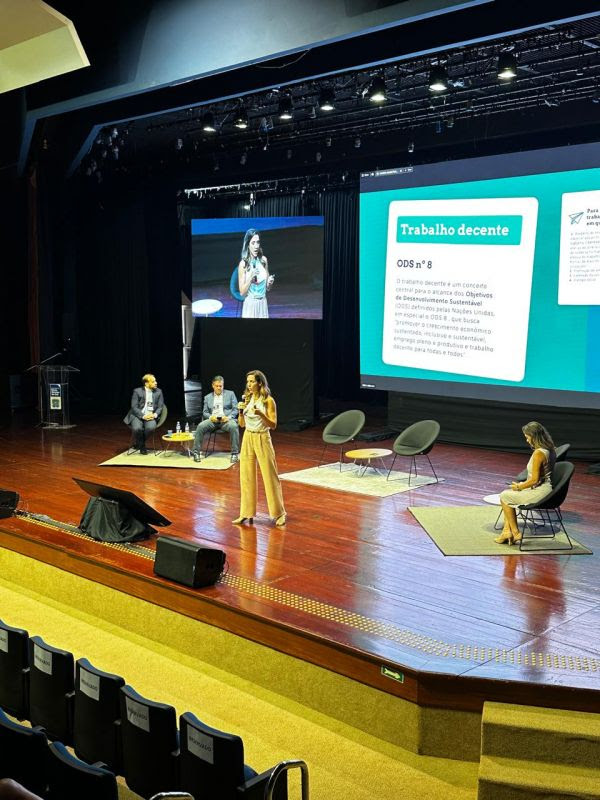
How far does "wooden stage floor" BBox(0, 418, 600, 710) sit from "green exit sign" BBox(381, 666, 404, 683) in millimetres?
12

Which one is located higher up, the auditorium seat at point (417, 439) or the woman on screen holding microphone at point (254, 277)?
the woman on screen holding microphone at point (254, 277)

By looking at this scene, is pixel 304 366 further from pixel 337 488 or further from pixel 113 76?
pixel 113 76

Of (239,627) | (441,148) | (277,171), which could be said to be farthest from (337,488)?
(277,171)

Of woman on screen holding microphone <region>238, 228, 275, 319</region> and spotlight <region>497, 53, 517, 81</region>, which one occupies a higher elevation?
spotlight <region>497, 53, 517, 81</region>

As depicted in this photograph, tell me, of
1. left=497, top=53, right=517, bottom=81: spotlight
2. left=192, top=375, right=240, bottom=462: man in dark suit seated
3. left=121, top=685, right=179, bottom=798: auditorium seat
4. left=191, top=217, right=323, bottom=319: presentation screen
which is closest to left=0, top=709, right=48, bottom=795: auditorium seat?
left=121, top=685, right=179, bottom=798: auditorium seat

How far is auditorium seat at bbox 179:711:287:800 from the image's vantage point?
3.49 meters

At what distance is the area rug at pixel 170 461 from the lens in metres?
10.4

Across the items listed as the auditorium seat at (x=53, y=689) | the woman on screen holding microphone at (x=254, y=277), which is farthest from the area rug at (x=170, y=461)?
the auditorium seat at (x=53, y=689)

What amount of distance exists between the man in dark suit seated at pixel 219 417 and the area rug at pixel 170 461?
0.55 ft

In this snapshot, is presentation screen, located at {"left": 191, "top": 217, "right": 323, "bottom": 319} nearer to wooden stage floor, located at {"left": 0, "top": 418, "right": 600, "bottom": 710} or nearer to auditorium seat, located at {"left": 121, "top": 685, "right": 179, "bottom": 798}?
wooden stage floor, located at {"left": 0, "top": 418, "right": 600, "bottom": 710}

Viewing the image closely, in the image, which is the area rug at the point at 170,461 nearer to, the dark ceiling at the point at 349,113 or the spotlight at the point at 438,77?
the dark ceiling at the point at 349,113

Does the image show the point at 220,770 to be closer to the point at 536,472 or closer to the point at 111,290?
the point at 536,472

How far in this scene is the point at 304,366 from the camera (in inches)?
519

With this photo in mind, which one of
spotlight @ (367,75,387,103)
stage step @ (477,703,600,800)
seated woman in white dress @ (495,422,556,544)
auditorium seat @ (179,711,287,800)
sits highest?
spotlight @ (367,75,387,103)
